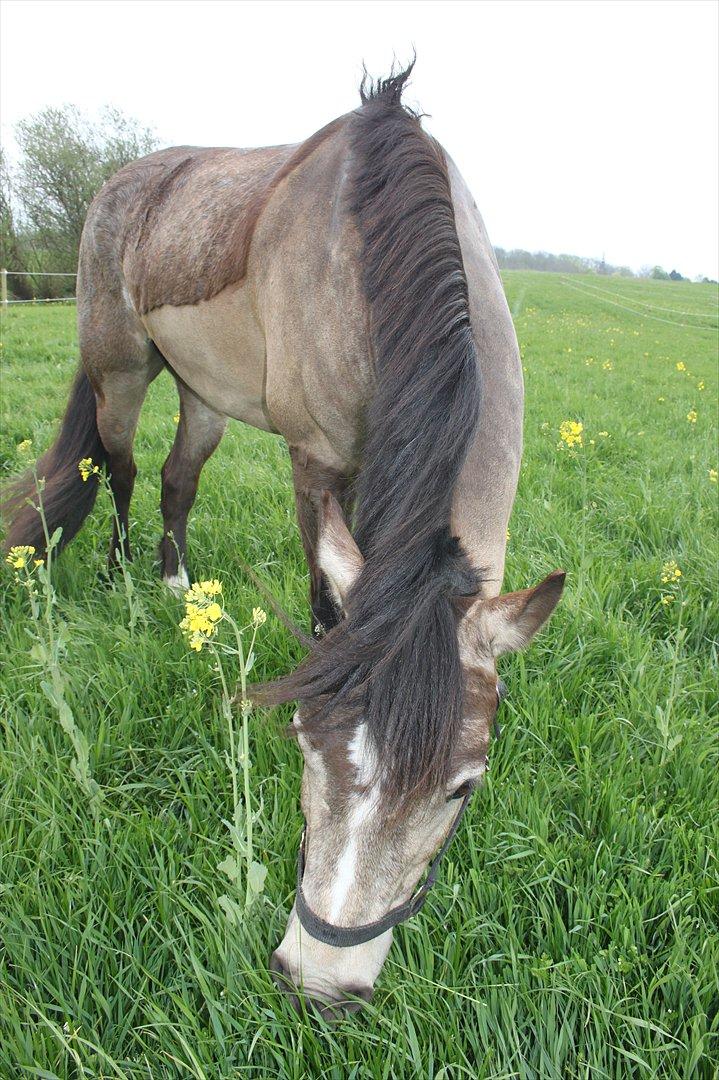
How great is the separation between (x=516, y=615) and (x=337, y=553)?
0.41 m

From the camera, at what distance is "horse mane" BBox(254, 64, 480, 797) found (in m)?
1.27

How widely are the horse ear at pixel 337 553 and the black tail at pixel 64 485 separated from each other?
94.1 inches

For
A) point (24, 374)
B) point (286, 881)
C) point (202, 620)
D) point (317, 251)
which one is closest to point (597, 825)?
point (286, 881)

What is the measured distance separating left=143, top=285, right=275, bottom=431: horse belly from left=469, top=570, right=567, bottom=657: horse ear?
5.51ft

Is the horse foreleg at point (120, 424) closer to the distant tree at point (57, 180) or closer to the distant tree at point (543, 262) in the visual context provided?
the distant tree at point (57, 180)

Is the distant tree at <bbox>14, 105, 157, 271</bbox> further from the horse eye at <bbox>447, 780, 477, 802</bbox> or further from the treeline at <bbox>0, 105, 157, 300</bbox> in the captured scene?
the horse eye at <bbox>447, 780, 477, 802</bbox>

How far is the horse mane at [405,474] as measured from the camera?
1.27 m

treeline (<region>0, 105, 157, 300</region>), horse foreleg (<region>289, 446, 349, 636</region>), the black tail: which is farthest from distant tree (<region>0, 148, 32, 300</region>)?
horse foreleg (<region>289, 446, 349, 636</region>)

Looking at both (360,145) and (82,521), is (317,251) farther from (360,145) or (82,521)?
(82,521)

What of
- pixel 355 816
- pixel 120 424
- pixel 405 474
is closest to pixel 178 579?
pixel 120 424

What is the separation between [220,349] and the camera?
2.85 m

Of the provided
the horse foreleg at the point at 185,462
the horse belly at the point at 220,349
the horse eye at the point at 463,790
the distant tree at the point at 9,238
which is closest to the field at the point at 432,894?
the horse foreleg at the point at 185,462

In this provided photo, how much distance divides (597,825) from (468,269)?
1805 millimetres

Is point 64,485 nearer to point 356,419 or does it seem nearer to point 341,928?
point 356,419
